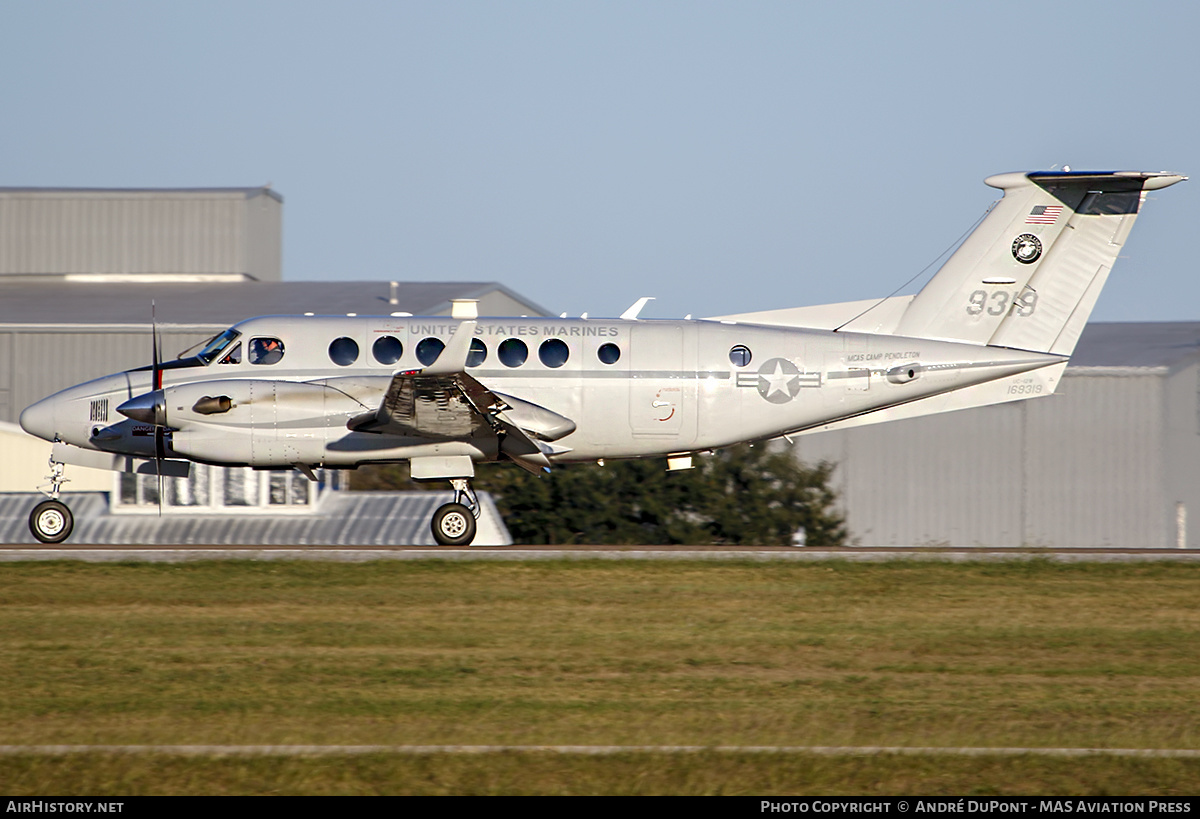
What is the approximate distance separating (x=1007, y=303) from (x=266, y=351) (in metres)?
9.37

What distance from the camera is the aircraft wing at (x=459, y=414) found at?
14406 millimetres

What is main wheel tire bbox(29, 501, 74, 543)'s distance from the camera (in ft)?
52.2

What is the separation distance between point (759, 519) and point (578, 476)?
4673mm

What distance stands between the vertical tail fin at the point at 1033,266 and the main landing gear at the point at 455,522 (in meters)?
6.08

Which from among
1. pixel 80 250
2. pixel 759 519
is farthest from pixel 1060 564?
pixel 80 250

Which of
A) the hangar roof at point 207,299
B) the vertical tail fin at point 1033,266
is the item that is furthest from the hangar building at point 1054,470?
the vertical tail fin at point 1033,266

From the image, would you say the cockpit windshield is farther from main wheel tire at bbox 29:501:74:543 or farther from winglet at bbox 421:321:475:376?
winglet at bbox 421:321:475:376

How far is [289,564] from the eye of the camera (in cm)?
1390

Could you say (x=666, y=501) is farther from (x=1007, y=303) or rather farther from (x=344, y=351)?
(x=344, y=351)

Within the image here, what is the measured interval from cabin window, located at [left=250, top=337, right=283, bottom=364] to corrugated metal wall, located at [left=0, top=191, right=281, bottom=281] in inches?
990

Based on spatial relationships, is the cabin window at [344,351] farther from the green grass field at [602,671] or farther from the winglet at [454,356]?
the green grass field at [602,671]

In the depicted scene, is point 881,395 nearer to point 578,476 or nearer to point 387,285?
point 578,476

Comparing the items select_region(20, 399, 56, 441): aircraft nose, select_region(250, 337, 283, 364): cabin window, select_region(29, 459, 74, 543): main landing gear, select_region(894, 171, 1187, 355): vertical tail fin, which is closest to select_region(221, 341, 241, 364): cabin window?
select_region(250, 337, 283, 364): cabin window

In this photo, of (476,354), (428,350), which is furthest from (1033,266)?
(428,350)
